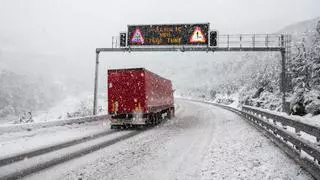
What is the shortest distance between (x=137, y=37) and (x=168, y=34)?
2348 millimetres

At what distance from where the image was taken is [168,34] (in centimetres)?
2308

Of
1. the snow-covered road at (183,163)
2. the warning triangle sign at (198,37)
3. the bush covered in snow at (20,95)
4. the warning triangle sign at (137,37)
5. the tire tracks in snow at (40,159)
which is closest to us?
the snow-covered road at (183,163)

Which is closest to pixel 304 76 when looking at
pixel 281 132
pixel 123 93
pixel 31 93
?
pixel 123 93

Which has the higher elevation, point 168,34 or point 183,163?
point 168,34

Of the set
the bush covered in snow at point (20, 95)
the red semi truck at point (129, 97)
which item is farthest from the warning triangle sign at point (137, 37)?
the bush covered in snow at point (20, 95)

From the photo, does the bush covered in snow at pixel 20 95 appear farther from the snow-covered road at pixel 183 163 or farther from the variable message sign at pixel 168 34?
the snow-covered road at pixel 183 163

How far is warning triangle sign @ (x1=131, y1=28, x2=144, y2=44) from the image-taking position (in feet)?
76.8

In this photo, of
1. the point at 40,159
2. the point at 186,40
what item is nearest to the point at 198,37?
the point at 186,40

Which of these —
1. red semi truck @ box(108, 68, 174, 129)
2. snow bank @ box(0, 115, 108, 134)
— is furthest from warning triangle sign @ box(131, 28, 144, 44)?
snow bank @ box(0, 115, 108, 134)

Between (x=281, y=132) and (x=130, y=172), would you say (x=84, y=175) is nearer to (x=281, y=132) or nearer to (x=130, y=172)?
(x=130, y=172)

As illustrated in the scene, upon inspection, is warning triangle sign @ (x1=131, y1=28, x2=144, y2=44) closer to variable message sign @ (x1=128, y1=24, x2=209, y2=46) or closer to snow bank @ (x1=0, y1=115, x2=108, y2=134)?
variable message sign @ (x1=128, y1=24, x2=209, y2=46)

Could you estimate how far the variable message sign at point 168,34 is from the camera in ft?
74.6

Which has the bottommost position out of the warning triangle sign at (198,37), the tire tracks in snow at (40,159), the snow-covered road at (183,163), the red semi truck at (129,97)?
the tire tracks in snow at (40,159)

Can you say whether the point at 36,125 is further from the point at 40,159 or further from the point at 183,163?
the point at 183,163
